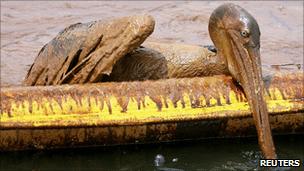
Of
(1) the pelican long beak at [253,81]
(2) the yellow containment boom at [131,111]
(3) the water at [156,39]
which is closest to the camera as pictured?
(1) the pelican long beak at [253,81]

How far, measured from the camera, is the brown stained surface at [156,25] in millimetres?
8836

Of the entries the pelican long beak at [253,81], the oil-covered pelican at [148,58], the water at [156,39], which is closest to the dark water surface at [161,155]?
the water at [156,39]

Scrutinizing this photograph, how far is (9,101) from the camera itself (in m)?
5.21

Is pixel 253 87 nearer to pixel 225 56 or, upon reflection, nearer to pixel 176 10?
pixel 225 56

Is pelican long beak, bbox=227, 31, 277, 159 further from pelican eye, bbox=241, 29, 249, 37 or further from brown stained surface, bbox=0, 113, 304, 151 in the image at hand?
brown stained surface, bbox=0, 113, 304, 151

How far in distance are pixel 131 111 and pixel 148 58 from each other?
0.66 meters

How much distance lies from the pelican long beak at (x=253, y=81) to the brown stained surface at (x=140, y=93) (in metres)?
0.18

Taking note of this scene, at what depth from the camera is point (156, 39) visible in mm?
9555

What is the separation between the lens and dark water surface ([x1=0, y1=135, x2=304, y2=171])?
17.7ft

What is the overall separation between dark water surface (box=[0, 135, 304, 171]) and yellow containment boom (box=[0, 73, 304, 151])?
0.09 metres

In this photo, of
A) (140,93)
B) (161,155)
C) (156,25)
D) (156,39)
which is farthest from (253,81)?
(156,25)

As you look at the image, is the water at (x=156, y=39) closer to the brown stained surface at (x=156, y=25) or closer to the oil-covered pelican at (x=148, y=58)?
the brown stained surface at (x=156, y=25)

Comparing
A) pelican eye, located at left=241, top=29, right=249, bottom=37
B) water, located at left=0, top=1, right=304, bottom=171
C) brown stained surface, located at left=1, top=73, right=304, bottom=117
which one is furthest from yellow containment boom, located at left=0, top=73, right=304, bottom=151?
pelican eye, located at left=241, top=29, right=249, bottom=37

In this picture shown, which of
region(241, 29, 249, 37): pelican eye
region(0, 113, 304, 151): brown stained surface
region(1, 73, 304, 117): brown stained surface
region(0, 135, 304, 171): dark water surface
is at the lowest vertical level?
region(0, 135, 304, 171): dark water surface
